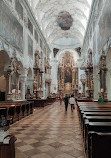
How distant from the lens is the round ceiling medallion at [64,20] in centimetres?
2748

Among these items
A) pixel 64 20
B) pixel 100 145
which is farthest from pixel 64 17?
pixel 100 145

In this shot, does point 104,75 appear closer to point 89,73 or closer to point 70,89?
point 89,73

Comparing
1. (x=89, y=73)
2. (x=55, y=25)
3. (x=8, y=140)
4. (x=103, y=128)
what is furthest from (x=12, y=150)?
(x=55, y=25)

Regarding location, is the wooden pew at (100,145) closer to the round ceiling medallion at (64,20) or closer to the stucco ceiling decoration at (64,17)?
the stucco ceiling decoration at (64,17)

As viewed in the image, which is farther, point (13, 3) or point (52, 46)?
point (52, 46)

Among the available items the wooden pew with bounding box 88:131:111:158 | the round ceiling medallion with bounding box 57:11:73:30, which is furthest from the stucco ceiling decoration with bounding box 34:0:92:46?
the wooden pew with bounding box 88:131:111:158

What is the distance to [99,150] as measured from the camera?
2.08 metres

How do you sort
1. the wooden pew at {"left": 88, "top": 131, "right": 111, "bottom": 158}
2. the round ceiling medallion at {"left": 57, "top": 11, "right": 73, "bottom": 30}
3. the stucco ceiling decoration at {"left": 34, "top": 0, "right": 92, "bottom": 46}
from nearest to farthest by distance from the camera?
the wooden pew at {"left": 88, "top": 131, "right": 111, "bottom": 158}
the stucco ceiling decoration at {"left": 34, "top": 0, "right": 92, "bottom": 46}
the round ceiling medallion at {"left": 57, "top": 11, "right": 73, "bottom": 30}

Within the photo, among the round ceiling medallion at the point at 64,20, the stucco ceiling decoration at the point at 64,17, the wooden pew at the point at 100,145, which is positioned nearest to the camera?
the wooden pew at the point at 100,145

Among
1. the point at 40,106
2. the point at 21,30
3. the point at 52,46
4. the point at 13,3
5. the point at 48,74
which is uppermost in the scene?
the point at 52,46

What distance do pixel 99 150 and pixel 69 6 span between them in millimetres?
26053

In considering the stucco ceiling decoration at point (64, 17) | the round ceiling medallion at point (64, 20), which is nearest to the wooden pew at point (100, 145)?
the stucco ceiling decoration at point (64, 17)

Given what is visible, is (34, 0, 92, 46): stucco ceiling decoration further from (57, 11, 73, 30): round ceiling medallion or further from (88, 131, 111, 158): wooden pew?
(88, 131, 111, 158): wooden pew

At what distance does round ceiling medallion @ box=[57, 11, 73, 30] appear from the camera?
2748 centimetres
